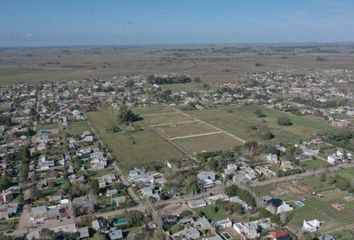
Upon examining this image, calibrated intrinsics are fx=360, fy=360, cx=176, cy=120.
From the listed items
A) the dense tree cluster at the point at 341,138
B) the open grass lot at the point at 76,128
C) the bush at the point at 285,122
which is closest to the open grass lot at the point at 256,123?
the bush at the point at 285,122

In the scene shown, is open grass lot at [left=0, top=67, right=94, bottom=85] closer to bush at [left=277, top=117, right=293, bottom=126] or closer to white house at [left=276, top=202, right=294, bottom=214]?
bush at [left=277, top=117, right=293, bottom=126]

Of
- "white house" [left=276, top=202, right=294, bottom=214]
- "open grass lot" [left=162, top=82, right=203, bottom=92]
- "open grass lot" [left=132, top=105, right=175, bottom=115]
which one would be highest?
"white house" [left=276, top=202, right=294, bottom=214]

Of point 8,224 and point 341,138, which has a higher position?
point 341,138

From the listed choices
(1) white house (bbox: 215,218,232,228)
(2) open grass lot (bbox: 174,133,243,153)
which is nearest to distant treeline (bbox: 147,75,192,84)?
A: (2) open grass lot (bbox: 174,133,243,153)

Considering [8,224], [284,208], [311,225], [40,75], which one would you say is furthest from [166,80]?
[311,225]

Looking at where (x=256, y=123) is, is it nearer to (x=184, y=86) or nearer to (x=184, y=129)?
(x=184, y=129)

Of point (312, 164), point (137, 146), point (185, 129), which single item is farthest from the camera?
point (185, 129)
